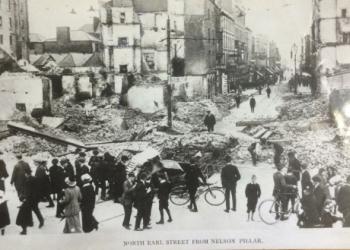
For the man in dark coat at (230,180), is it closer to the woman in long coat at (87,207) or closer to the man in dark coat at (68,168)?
the woman in long coat at (87,207)

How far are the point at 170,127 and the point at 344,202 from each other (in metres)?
1.47

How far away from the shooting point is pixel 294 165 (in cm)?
367

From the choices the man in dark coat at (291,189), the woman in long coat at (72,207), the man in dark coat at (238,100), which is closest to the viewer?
the woman in long coat at (72,207)

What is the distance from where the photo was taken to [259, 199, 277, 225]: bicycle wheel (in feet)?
11.8

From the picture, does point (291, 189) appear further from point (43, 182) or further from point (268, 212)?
point (43, 182)

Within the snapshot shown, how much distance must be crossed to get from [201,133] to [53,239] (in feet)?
4.64

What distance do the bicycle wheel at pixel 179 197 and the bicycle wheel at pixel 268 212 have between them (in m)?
0.58

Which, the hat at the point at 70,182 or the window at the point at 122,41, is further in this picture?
the window at the point at 122,41

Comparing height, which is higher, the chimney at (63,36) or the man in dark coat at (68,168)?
the chimney at (63,36)

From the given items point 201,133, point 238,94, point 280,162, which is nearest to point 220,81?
point 238,94

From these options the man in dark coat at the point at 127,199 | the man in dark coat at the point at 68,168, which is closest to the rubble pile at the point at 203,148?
the man in dark coat at the point at 127,199

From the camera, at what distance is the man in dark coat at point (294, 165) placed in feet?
12.0

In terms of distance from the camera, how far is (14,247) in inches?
141

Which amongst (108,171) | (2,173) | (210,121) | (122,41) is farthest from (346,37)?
(2,173)
